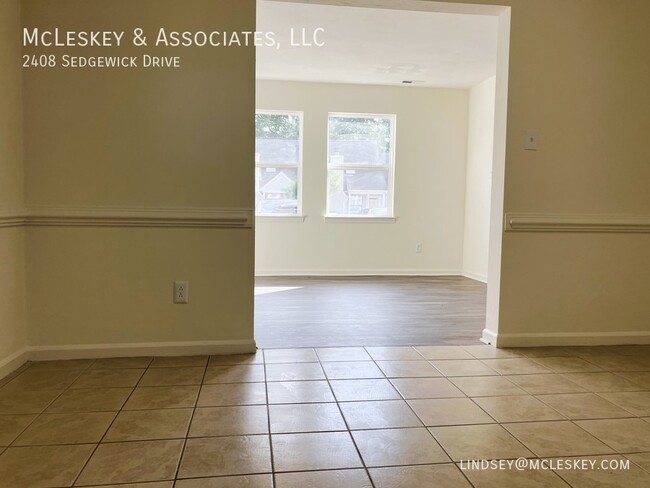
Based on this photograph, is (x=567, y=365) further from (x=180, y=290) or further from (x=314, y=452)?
(x=180, y=290)

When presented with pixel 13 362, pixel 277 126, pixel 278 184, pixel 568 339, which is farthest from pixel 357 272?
pixel 13 362

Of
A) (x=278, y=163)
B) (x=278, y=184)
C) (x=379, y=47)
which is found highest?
(x=379, y=47)

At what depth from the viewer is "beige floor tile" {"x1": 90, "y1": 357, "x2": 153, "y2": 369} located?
92.1 inches

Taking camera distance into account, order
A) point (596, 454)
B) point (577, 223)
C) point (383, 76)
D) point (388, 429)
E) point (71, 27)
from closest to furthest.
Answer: point (596, 454) → point (388, 429) → point (71, 27) → point (577, 223) → point (383, 76)

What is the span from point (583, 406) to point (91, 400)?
2.04m

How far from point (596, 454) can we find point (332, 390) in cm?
101

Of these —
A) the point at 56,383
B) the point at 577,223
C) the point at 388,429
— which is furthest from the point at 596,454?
the point at 56,383

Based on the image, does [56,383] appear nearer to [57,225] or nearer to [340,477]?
[57,225]

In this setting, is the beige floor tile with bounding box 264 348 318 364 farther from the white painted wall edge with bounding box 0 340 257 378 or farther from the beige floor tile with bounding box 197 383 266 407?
the beige floor tile with bounding box 197 383 266 407

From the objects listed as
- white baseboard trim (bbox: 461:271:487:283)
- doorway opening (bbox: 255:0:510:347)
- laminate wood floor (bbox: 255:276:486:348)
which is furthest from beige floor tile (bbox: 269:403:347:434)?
white baseboard trim (bbox: 461:271:487:283)

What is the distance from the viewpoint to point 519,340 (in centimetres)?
277

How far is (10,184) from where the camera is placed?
223 centimetres

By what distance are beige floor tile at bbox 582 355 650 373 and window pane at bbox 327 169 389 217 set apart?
3597mm

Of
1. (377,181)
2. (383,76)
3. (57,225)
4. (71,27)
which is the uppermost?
(383,76)
